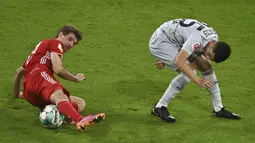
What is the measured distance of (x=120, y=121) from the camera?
272 inches

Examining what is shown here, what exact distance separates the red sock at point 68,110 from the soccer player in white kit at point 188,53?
1.13 m

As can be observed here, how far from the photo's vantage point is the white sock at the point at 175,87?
6.98 meters

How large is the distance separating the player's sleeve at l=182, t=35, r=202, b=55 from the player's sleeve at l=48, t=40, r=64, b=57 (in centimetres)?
141

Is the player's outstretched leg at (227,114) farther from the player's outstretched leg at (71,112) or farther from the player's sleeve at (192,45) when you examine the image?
the player's outstretched leg at (71,112)

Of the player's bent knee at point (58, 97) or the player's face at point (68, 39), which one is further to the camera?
the player's face at point (68, 39)

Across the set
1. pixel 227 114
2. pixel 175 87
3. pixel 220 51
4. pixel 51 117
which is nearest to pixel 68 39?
pixel 51 117

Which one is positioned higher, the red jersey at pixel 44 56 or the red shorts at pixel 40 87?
the red jersey at pixel 44 56

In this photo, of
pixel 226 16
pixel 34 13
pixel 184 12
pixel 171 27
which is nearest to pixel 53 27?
pixel 34 13

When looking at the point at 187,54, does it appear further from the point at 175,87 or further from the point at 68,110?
the point at 68,110

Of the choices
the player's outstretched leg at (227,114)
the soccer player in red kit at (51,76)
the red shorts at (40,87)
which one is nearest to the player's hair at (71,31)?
the soccer player in red kit at (51,76)

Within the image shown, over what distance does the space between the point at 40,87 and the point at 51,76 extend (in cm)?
22

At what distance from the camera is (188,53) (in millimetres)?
6410

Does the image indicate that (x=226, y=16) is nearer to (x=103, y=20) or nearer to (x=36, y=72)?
(x=103, y=20)

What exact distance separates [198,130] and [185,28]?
117cm
